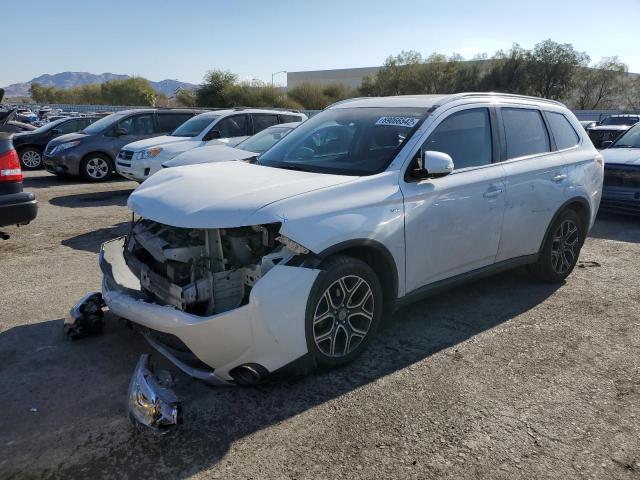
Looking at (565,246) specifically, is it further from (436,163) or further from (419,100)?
(436,163)

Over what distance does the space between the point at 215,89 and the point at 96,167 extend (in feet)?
123

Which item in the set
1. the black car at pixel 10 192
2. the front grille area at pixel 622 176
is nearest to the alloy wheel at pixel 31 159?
the black car at pixel 10 192

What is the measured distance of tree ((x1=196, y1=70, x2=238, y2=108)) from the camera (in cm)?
4809

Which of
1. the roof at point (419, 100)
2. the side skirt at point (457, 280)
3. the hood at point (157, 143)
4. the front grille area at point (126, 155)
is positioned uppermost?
the roof at point (419, 100)

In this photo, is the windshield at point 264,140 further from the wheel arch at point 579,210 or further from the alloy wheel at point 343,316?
the alloy wheel at point 343,316

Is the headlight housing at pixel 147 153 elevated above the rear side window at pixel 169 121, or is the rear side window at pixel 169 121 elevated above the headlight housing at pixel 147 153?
the rear side window at pixel 169 121

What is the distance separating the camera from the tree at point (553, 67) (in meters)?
42.6

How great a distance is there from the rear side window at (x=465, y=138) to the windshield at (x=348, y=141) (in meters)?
0.20

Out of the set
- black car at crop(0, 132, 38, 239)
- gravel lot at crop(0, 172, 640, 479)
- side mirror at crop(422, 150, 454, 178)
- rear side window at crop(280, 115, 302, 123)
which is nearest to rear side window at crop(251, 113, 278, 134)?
rear side window at crop(280, 115, 302, 123)

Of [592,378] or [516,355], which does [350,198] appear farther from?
[592,378]

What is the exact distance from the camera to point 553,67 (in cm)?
4281

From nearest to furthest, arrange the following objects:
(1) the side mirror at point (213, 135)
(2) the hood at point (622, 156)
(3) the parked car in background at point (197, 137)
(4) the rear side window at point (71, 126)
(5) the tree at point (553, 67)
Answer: (2) the hood at point (622, 156)
(3) the parked car in background at point (197, 137)
(1) the side mirror at point (213, 135)
(4) the rear side window at point (71, 126)
(5) the tree at point (553, 67)

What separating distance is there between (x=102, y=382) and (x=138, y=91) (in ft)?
230

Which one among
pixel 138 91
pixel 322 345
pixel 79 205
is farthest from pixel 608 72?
pixel 138 91
